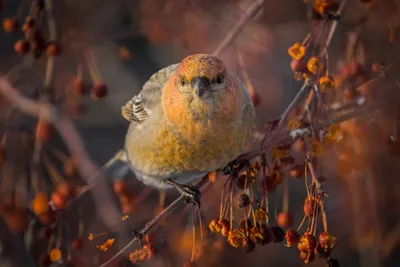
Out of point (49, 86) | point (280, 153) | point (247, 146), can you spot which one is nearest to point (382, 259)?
point (247, 146)

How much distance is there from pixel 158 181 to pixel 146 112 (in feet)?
1.47

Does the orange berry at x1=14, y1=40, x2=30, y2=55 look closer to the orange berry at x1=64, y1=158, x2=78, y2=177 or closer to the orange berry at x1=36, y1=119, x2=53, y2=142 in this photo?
the orange berry at x1=36, y1=119, x2=53, y2=142

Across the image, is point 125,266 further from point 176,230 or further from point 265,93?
point 265,93

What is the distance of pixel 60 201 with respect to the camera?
3.03 meters

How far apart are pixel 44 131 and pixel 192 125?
41.2 inches

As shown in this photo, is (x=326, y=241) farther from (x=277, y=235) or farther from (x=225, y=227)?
(x=225, y=227)

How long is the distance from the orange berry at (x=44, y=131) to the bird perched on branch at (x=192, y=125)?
56 cm

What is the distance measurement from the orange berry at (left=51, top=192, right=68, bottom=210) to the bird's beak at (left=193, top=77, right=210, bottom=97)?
100 centimetres

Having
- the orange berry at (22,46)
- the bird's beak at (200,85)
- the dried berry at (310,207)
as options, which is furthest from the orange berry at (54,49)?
the dried berry at (310,207)

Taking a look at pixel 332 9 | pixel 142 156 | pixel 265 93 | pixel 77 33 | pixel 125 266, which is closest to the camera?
pixel 125 266

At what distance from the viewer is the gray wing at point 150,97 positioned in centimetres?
340

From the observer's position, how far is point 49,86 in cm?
346

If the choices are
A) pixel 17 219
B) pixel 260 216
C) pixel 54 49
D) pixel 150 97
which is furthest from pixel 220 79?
pixel 17 219

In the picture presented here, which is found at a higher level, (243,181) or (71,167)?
(71,167)
